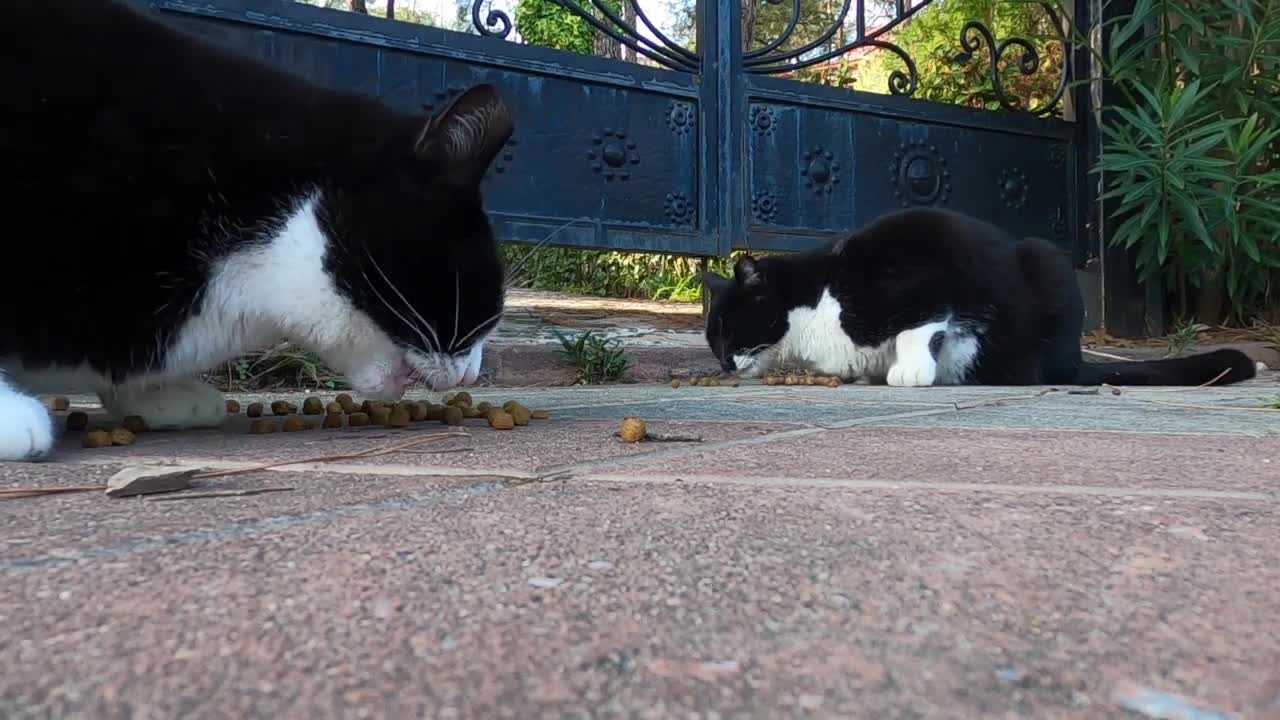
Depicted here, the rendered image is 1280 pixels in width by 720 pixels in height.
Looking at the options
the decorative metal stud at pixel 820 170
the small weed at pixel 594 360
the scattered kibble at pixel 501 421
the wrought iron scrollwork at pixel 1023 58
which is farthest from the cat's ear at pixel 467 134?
the wrought iron scrollwork at pixel 1023 58

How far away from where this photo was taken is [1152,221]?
11.0 ft

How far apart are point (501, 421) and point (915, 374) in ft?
5.06

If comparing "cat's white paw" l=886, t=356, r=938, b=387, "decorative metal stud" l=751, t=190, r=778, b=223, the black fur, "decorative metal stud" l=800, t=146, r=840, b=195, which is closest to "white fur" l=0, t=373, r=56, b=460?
the black fur

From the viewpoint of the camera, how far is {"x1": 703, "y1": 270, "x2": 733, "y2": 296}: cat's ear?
3.05 metres

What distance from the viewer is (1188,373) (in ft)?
8.00

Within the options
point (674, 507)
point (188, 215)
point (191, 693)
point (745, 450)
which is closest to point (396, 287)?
point (188, 215)

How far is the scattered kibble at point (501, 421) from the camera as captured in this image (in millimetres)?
1196

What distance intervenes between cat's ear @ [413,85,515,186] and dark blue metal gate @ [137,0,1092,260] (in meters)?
1.50

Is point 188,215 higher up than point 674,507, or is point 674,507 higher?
point 188,215

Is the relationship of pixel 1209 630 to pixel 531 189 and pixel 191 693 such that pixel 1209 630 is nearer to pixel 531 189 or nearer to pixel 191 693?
pixel 191 693

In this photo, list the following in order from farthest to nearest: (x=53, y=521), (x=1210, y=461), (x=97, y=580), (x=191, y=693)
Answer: (x=1210, y=461)
(x=53, y=521)
(x=97, y=580)
(x=191, y=693)

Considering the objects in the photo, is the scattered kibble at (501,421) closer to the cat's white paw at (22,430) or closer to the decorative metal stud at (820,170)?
the cat's white paw at (22,430)

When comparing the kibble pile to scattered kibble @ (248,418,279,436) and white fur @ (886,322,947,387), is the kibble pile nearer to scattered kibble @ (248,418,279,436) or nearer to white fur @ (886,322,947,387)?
scattered kibble @ (248,418,279,436)

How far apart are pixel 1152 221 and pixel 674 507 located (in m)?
3.38
